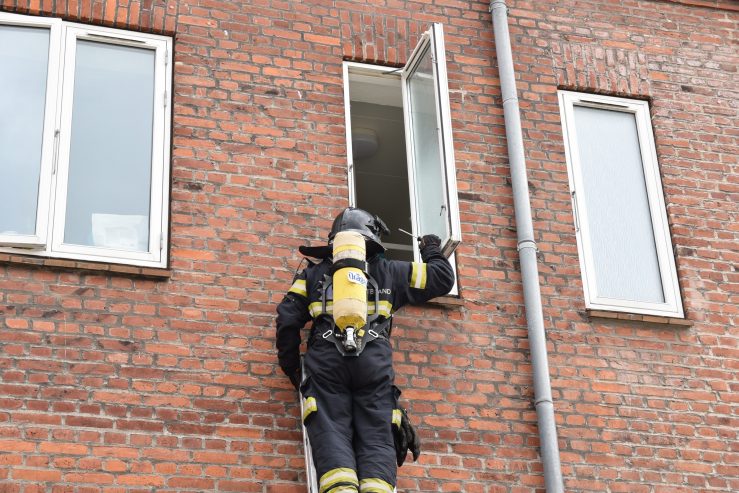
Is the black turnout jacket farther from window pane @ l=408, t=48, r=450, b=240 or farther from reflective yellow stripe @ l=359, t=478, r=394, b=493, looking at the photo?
reflective yellow stripe @ l=359, t=478, r=394, b=493

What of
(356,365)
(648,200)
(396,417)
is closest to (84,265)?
(356,365)

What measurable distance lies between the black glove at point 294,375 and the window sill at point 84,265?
0.99m

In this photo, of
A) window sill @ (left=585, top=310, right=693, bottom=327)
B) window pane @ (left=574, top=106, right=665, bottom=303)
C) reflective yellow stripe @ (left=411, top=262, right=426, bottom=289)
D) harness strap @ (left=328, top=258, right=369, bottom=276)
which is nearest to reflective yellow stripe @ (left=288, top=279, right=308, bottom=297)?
harness strap @ (left=328, top=258, right=369, bottom=276)

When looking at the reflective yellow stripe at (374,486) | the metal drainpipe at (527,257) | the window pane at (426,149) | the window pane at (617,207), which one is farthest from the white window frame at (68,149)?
the window pane at (617,207)

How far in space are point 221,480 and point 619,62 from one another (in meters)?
4.56

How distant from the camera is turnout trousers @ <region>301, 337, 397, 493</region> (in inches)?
288

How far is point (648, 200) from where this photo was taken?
32.2ft

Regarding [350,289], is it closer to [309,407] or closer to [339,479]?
[309,407]

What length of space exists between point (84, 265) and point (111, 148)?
38.3 inches

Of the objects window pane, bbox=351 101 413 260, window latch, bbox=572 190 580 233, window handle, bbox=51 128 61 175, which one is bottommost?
window latch, bbox=572 190 580 233

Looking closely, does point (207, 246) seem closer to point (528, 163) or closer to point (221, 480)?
point (221, 480)

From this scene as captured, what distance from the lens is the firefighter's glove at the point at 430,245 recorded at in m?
8.25

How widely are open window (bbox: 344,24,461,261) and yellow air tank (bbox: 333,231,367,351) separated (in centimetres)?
78

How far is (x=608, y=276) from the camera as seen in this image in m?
9.43
